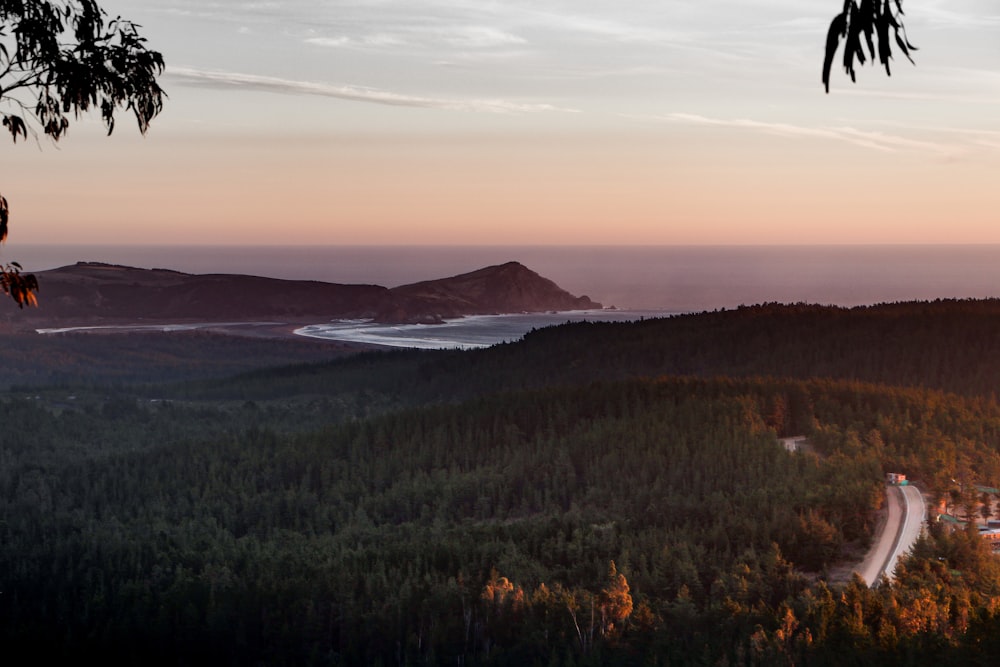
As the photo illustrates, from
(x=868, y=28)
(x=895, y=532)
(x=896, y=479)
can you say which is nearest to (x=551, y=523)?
(x=896, y=479)

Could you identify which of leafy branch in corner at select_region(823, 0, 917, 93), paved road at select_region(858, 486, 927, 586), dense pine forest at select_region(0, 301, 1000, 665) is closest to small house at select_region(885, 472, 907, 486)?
paved road at select_region(858, 486, 927, 586)

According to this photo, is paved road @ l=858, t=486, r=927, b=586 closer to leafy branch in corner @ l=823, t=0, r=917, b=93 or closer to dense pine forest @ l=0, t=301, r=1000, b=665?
dense pine forest @ l=0, t=301, r=1000, b=665

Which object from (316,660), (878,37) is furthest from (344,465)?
(878,37)

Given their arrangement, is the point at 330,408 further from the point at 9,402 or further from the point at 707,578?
the point at 707,578

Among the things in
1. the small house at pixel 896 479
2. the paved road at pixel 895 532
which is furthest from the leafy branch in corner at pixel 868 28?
the small house at pixel 896 479

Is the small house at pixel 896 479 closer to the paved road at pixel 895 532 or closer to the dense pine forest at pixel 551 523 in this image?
the paved road at pixel 895 532
